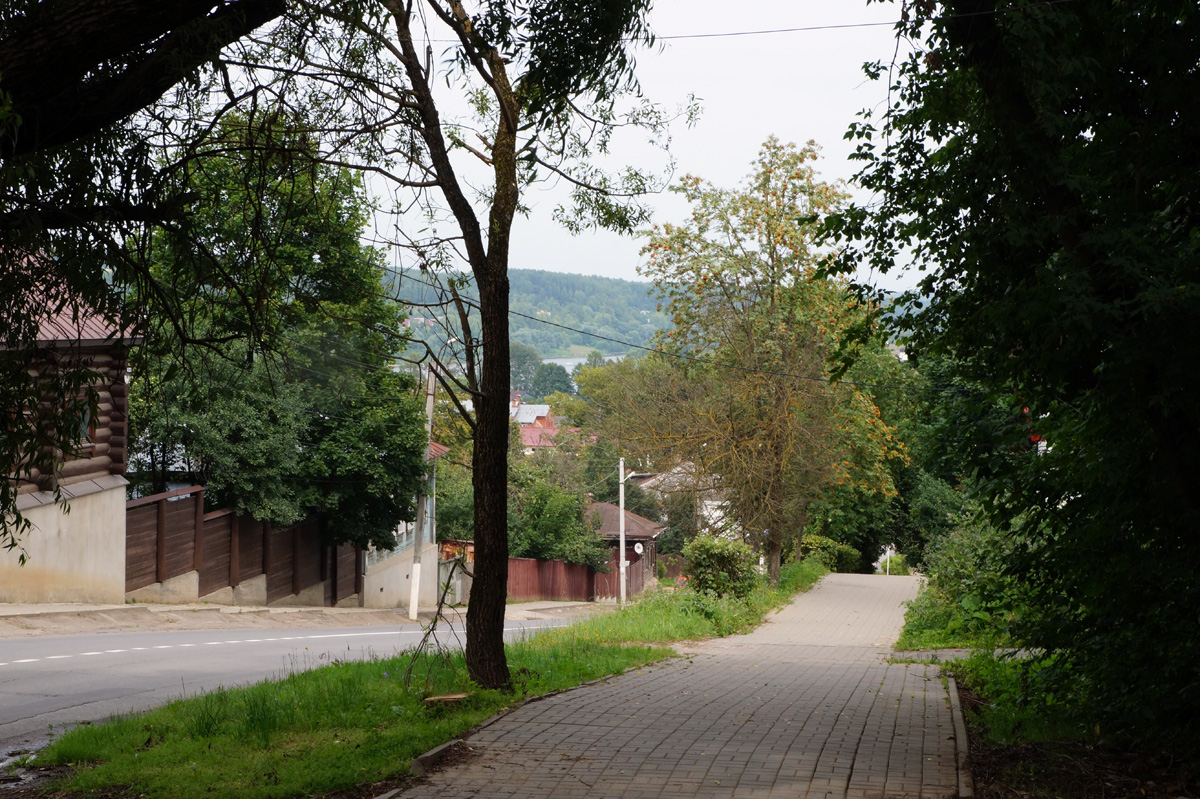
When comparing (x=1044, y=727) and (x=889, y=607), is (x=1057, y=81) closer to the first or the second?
(x=1044, y=727)

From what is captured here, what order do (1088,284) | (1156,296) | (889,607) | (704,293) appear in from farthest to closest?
(704,293)
(889,607)
(1088,284)
(1156,296)

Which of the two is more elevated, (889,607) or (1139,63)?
(1139,63)

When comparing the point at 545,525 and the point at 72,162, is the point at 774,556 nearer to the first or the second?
the point at 545,525

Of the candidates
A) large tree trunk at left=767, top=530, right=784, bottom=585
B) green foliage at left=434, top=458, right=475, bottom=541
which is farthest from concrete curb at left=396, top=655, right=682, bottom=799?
green foliage at left=434, top=458, right=475, bottom=541

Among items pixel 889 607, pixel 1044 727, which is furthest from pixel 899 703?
pixel 889 607

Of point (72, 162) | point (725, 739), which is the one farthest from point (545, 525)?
point (72, 162)

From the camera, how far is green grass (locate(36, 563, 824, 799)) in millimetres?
6273

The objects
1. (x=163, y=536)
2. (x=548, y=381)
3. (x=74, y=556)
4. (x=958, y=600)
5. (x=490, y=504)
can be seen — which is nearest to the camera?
(x=490, y=504)

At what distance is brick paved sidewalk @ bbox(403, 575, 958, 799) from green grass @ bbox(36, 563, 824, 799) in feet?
1.60

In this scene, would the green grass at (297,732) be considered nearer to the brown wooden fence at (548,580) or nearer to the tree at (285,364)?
the tree at (285,364)

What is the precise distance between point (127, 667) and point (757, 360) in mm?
18549

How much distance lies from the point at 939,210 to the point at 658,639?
10201mm

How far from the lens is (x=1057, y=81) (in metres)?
6.58

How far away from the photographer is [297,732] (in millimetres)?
7574
